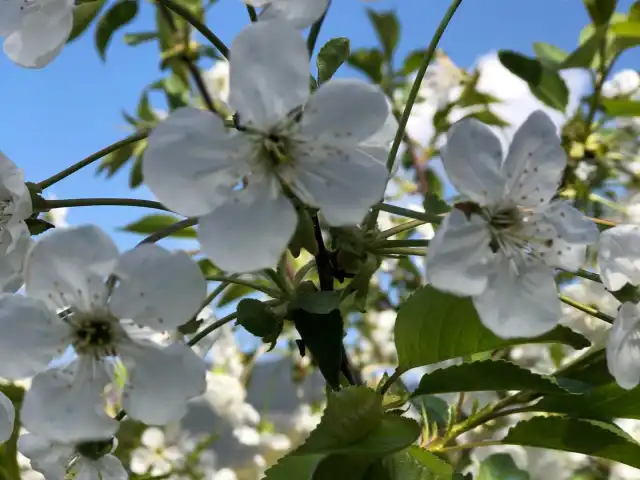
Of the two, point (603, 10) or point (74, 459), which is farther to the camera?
point (603, 10)

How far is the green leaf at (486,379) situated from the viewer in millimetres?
635

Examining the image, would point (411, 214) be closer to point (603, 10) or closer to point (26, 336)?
point (26, 336)

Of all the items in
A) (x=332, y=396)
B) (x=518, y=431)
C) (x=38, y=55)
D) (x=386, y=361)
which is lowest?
(x=386, y=361)

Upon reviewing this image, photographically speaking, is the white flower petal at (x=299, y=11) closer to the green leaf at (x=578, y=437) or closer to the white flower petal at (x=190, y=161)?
the white flower petal at (x=190, y=161)

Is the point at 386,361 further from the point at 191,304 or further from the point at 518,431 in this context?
the point at 191,304

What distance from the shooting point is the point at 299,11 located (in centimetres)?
58

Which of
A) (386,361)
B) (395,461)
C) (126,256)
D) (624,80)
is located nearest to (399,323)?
(395,461)

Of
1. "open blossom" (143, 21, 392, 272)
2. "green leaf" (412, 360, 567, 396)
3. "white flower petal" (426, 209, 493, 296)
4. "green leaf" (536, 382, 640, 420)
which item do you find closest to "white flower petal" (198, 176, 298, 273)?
"open blossom" (143, 21, 392, 272)

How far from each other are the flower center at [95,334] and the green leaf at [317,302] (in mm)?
155

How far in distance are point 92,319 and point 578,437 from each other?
0.48 metres

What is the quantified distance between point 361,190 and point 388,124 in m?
0.18

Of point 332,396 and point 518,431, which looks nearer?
point 332,396

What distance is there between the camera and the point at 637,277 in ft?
2.16

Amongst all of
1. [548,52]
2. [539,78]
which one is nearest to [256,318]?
[539,78]
